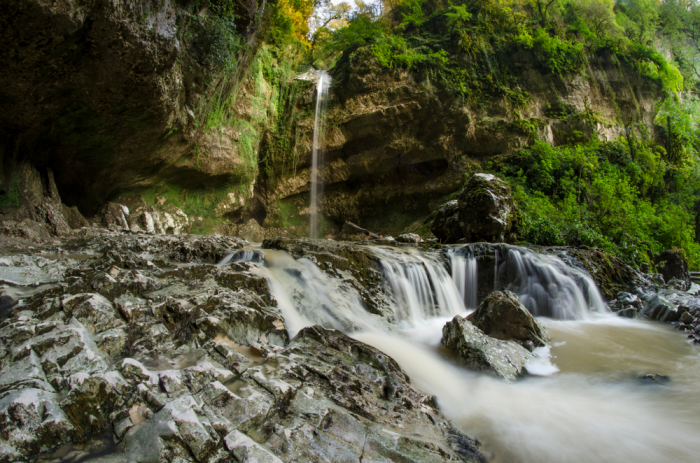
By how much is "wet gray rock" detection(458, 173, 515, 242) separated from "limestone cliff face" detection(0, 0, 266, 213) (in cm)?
678

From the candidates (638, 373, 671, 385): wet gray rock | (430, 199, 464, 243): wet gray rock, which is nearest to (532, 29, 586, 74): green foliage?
(430, 199, 464, 243): wet gray rock

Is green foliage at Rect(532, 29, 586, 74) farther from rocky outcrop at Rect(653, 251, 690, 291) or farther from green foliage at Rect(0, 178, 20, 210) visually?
green foliage at Rect(0, 178, 20, 210)

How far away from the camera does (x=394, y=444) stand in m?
1.93

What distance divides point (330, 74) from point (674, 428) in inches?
607

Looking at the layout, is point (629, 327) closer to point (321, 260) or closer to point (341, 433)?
point (321, 260)

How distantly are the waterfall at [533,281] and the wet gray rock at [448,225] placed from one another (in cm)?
229

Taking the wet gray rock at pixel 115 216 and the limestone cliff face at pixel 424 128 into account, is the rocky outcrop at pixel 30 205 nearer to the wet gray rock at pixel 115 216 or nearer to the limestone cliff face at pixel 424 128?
the wet gray rock at pixel 115 216

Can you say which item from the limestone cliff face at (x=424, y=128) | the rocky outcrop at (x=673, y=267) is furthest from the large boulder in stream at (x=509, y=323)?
the limestone cliff face at (x=424, y=128)

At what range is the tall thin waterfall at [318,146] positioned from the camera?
14195 millimetres

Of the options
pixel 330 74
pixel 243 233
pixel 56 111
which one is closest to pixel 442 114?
pixel 330 74

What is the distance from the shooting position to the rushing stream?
2.43m

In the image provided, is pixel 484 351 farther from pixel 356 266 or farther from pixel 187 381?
pixel 187 381

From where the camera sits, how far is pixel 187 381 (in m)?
2.04

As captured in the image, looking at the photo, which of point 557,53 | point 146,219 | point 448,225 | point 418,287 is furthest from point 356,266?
point 557,53
